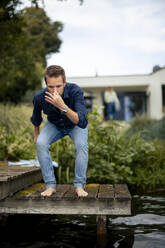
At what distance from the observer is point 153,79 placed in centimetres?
2306

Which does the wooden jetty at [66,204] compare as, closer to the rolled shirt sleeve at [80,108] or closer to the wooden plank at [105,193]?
the wooden plank at [105,193]

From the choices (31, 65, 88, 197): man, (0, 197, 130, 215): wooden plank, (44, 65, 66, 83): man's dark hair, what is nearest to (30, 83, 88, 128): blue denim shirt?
(31, 65, 88, 197): man

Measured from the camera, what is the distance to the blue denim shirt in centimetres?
333

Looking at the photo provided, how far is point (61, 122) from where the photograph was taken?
351 centimetres

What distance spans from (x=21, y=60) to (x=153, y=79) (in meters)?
13.9

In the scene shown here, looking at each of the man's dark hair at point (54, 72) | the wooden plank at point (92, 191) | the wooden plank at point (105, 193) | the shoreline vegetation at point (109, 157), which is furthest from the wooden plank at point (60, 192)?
the shoreline vegetation at point (109, 157)

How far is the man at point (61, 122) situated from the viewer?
10.7ft

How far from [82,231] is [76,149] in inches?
40.0

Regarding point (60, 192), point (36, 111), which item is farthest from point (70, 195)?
point (36, 111)

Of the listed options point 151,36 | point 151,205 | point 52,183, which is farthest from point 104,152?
point 151,36

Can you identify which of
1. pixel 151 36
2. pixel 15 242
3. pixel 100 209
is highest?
pixel 151 36

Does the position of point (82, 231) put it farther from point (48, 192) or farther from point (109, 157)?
point (109, 157)

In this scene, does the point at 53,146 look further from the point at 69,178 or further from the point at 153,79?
the point at 153,79

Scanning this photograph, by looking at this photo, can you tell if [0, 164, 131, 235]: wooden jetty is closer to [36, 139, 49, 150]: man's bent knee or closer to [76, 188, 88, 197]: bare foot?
[76, 188, 88, 197]: bare foot
